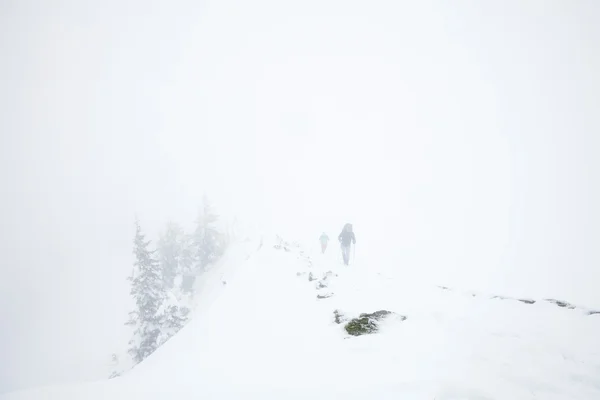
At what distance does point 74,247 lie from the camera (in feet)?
223

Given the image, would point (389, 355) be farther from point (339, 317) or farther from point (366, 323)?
point (339, 317)

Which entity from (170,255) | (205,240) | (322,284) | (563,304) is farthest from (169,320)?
(563,304)

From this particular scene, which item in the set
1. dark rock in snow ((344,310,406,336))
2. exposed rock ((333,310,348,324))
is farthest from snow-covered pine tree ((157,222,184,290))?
dark rock in snow ((344,310,406,336))

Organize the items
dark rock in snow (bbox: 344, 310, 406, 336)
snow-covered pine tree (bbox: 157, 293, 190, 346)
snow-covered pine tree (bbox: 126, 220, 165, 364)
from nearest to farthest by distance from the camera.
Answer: dark rock in snow (bbox: 344, 310, 406, 336) → snow-covered pine tree (bbox: 126, 220, 165, 364) → snow-covered pine tree (bbox: 157, 293, 190, 346)

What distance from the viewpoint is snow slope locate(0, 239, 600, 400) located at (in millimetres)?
4098

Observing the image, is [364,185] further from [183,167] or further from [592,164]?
[183,167]

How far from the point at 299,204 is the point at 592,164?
115 m

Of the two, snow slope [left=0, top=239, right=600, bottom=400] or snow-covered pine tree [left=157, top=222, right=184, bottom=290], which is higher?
snow slope [left=0, top=239, right=600, bottom=400]

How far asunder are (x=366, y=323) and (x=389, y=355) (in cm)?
163

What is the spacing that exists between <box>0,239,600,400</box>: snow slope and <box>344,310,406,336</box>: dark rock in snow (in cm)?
19

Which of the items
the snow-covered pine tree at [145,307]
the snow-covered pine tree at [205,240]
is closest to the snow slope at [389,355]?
the snow-covered pine tree at [145,307]

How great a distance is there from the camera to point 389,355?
16.9 ft

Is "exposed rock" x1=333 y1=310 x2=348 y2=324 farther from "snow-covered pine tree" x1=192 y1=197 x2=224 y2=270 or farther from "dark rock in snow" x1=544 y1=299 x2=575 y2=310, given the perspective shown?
"snow-covered pine tree" x1=192 y1=197 x2=224 y2=270

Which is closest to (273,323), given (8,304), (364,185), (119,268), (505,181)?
(119,268)
